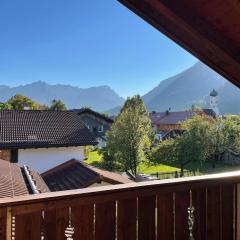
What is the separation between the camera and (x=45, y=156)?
1588 centimetres

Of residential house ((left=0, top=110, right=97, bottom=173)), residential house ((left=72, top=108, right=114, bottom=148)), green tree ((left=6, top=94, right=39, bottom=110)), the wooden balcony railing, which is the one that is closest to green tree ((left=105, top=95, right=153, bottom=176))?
residential house ((left=0, top=110, right=97, bottom=173))

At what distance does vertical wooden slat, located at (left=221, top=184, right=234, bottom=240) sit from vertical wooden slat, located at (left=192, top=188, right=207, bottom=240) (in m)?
0.21

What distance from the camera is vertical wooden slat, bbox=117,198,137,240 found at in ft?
7.09

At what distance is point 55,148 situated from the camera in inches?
644

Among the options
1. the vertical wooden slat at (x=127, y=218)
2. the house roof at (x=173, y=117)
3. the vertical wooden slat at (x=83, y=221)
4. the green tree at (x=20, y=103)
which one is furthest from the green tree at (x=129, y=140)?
the house roof at (x=173, y=117)

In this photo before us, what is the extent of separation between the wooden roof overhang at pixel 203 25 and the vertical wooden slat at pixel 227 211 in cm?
89

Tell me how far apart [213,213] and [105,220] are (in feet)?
3.01

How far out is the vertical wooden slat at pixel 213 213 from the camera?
8.36 ft

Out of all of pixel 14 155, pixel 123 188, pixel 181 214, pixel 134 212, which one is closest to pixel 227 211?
pixel 181 214

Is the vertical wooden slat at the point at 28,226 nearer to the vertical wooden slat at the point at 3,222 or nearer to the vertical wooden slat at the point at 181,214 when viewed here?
the vertical wooden slat at the point at 3,222

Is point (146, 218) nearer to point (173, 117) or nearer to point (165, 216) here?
point (165, 216)

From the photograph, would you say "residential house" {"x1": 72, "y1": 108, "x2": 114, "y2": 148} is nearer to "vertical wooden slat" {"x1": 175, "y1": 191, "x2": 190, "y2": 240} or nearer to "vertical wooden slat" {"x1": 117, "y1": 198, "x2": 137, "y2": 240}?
"vertical wooden slat" {"x1": 175, "y1": 191, "x2": 190, "y2": 240}

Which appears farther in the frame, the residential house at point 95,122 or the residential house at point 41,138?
the residential house at point 95,122

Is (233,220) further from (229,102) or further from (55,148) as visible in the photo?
(229,102)
